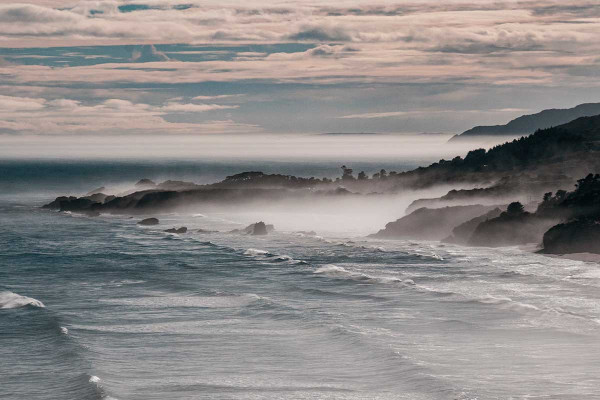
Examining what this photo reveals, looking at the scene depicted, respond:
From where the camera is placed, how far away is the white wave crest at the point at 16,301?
52.8 metres

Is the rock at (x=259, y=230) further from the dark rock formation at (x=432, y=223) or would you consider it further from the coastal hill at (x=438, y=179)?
the coastal hill at (x=438, y=179)

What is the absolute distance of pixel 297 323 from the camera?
47.8m

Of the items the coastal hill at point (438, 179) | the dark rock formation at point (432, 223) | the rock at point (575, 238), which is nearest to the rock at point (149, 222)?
the coastal hill at point (438, 179)

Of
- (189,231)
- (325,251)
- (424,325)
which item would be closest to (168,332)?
(424,325)

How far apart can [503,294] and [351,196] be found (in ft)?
274

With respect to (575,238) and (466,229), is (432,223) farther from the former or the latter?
(575,238)

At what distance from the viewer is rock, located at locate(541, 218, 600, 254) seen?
76.8 m

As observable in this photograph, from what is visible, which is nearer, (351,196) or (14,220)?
(14,220)

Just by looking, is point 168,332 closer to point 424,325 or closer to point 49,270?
point 424,325

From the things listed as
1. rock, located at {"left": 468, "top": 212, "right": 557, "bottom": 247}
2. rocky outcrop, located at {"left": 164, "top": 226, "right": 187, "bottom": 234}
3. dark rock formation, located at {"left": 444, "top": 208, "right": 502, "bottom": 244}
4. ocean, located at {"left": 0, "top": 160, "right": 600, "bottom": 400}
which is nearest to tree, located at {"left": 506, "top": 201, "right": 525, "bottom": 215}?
rock, located at {"left": 468, "top": 212, "right": 557, "bottom": 247}

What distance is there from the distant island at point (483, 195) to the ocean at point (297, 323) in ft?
16.3

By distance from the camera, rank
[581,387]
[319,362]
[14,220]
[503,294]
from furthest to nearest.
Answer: [14,220] < [503,294] < [319,362] < [581,387]

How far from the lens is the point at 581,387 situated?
34219mm

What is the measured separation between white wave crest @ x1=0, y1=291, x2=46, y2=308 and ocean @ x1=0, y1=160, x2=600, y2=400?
11cm
